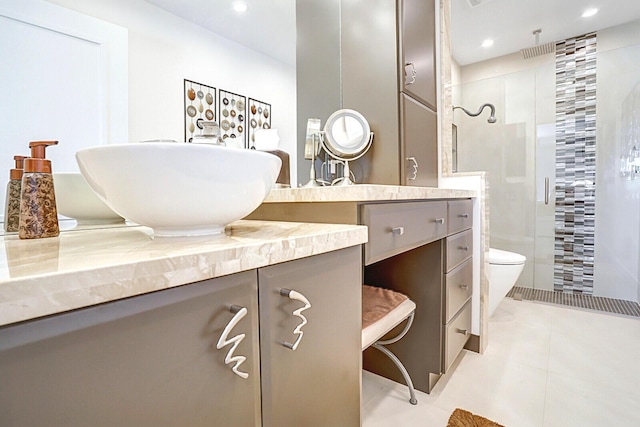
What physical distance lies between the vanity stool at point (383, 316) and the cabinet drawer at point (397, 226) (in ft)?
0.95

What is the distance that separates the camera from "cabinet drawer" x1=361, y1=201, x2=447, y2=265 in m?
0.84

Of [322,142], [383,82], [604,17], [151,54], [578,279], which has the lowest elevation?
[578,279]

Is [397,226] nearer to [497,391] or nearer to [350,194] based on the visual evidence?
[350,194]

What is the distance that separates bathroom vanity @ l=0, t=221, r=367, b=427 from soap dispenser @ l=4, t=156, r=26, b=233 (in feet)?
1.14

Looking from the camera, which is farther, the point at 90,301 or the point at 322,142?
the point at 322,142

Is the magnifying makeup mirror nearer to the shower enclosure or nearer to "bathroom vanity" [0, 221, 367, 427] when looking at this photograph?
"bathroom vanity" [0, 221, 367, 427]

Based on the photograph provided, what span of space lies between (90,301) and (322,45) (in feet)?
5.09

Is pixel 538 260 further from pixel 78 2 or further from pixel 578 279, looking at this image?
pixel 78 2

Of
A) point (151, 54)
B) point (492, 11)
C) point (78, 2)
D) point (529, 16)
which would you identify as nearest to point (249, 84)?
point (151, 54)

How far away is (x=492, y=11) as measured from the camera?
256 centimetres

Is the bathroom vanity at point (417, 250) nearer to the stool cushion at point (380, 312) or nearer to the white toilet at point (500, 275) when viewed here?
the stool cushion at point (380, 312)

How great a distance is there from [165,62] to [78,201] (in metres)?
0.48

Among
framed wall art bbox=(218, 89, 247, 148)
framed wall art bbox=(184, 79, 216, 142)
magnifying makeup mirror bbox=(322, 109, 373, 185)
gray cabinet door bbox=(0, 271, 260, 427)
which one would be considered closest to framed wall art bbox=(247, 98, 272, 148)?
framed wall art bbox=(218, 89, 247, 148)

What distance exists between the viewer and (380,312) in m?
1.18
